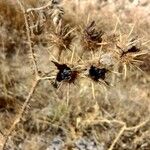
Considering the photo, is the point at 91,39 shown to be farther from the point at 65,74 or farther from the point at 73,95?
the point at 73,95

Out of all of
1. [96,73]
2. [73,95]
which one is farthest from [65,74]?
[73,95]

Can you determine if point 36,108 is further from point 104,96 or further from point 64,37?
point 64,37

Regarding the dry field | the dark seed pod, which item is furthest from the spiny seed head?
the dry field

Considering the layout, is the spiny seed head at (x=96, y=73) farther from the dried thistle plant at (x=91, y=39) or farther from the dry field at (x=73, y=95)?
the dry field at (x=73, y=95)

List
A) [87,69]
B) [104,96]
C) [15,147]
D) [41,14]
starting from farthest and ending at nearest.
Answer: [104,96], [15,147], [41,14], [87,69]

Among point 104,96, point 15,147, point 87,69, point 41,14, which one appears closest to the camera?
point 87,69

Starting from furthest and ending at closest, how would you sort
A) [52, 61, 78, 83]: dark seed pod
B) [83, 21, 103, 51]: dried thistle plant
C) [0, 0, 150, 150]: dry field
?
1. [0, 0, 150, 150]: dry field
2. [83, 21, 103, 51]: dried thistle plant
3. [52, 61, 78, 83]: dark seed pod

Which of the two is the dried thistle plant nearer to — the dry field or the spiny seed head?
the spiny seed head

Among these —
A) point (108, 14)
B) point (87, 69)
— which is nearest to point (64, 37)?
point (87, 69)
